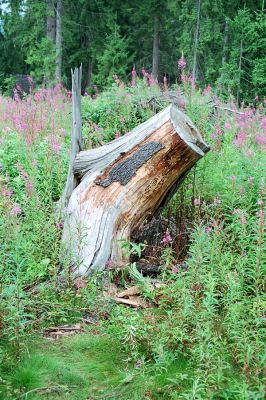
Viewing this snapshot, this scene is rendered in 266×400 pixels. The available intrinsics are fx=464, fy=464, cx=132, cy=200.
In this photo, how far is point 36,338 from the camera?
10.9ft

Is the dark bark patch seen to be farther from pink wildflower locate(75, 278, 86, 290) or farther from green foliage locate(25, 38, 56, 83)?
green foliage locate(25, 38, 56, 83)

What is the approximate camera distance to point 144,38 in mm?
28672

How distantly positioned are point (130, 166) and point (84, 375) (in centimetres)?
231

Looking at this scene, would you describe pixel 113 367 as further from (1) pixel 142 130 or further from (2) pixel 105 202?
(1) pixel 142 130

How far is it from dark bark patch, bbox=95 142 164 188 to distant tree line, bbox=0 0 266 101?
38.8 feet

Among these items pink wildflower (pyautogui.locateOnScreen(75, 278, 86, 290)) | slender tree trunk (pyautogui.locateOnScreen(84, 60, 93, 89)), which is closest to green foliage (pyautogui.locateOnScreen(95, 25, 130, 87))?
slender tree trunk (pyautogui.locateOnScreen(84, 60, 93, 89))

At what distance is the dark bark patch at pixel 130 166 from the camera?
4676 millimetres

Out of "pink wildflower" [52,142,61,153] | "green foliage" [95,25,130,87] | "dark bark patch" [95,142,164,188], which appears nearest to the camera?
"dark bark patch" [95,142,164,188]

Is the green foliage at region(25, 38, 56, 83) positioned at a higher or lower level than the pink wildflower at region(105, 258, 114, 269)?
higher

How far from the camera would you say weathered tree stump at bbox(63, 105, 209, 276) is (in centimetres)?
455

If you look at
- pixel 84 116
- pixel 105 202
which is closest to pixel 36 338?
pixel 105 202

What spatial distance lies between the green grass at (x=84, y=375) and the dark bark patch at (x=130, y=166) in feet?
6.12

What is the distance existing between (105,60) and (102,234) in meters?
21.5

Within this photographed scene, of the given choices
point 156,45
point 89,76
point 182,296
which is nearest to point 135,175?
point 182,296
